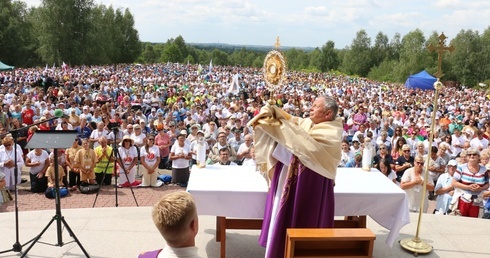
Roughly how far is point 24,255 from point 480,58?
63888 mm

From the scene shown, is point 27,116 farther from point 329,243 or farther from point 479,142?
point 479,142

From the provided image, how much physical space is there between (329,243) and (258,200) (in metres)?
1.11

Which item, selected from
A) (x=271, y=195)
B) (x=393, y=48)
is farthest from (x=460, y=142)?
(x=393, y=48)

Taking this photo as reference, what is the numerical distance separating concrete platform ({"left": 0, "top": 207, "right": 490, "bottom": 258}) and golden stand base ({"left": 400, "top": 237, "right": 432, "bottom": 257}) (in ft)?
0.19

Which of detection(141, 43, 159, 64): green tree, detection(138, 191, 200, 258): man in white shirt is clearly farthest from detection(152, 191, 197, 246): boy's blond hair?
detection(141, 43, 159, 64): green tree

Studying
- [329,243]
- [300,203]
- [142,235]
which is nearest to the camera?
[329,243]

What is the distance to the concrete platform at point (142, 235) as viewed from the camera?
177 inches

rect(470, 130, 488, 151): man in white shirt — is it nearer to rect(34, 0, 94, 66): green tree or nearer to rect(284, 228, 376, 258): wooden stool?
rect(284, 228, 376, 258): wooden stool

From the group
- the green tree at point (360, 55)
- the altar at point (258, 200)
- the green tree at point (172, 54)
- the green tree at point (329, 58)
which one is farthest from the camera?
the green tree at point (172, 54)

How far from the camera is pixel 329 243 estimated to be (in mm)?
3066

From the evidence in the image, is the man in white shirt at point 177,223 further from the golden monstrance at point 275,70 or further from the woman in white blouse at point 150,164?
the woman in white blouse at point 150,164

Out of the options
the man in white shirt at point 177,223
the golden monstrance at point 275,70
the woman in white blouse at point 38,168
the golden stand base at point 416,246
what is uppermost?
the golden monstrance at point 275,70

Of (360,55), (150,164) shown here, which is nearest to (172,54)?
(360,55)

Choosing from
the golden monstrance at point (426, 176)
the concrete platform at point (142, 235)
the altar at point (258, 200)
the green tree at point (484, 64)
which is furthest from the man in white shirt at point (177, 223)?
the green tree at point (484, 64)
